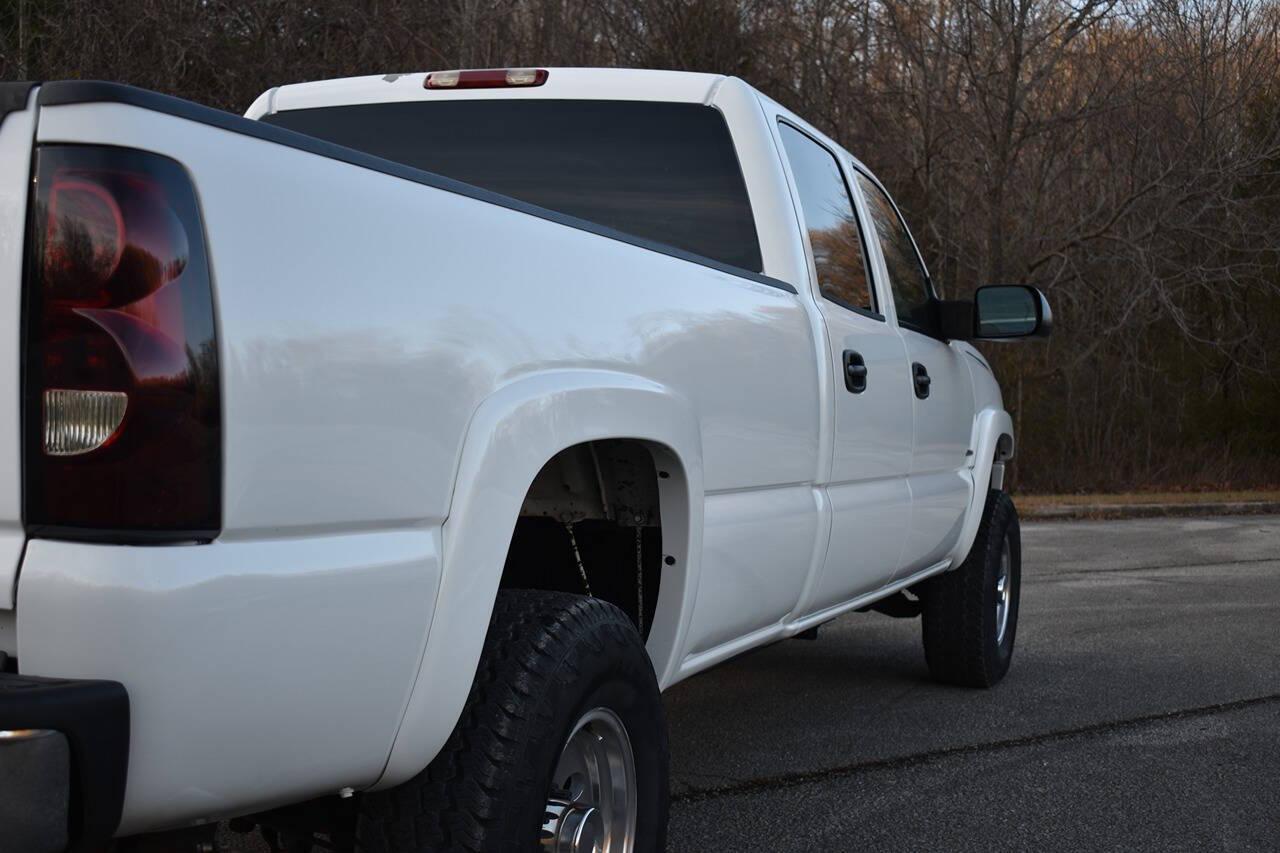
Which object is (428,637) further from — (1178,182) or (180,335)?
(1178,182)

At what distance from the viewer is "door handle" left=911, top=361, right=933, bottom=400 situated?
16.2ft

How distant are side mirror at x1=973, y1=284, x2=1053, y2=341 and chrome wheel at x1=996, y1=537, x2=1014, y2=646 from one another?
1.04 m

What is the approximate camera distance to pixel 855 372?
4195mm

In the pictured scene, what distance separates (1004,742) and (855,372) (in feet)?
5.62

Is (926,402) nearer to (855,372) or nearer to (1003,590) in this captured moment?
(855,372)

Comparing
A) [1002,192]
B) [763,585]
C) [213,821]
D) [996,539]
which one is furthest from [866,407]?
[1002,192]

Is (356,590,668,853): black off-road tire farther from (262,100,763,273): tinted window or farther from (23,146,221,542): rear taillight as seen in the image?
(262,100,763,273): tinted window

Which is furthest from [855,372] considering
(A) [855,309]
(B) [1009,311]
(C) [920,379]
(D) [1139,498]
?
(D) [1139,498]

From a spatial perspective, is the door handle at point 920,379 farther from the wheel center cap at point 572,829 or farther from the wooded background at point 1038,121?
the wooded background at point 1038,121

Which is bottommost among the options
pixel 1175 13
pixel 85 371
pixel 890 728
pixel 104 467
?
pixel 890 728

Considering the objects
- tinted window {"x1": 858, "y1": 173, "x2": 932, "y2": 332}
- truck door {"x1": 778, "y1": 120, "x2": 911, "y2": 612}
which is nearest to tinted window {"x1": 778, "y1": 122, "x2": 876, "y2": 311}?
truck door {"x1": 778, "y1": 120, "x2": 911, "y2": 612}

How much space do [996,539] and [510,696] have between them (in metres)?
4.06

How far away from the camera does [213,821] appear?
2074mm

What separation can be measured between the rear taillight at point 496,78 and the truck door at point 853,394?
767 mm
